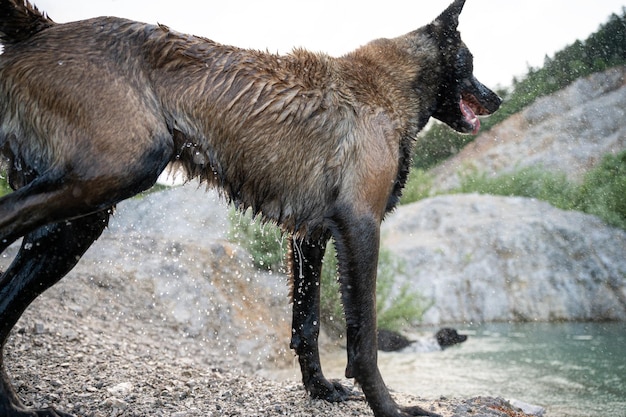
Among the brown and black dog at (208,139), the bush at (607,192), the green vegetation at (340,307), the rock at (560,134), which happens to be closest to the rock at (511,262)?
the bush at (607,192)

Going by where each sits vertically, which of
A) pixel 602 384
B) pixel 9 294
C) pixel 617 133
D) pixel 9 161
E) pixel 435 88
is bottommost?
pixel 602 384

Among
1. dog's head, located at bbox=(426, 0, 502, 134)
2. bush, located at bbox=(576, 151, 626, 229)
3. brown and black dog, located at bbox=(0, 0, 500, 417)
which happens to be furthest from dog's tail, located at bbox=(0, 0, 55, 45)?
bush, located at bbox=(576, 151, 626, 229)

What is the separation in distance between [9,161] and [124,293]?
440 cm

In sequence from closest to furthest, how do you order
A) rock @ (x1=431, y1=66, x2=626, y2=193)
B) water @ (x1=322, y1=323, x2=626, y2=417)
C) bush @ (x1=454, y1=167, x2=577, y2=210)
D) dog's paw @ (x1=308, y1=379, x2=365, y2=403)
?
dog's paw @ (x1=308, y1=379, x2=365, y2=403) < water @ (x1=322, y1=323, x2=626, y2=417) < bush @ (x1=454, y1=167, x2=577, y2=210) < rock @ (x1=431, y1=66, x2=626, y2=193)

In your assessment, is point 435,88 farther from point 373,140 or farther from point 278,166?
point 278,166

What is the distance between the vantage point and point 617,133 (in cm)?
2105

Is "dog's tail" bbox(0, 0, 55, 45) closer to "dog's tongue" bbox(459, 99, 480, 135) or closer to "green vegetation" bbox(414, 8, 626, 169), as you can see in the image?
"dog's tongue" bbox(459, 99, 480, 135)

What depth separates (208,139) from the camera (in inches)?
114

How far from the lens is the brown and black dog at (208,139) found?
260 cm

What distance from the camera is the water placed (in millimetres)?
5582

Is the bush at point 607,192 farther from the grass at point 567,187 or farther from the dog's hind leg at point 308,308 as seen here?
the dog's hind leg at point 308,308

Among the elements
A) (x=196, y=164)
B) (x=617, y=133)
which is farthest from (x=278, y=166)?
(x=617, y=133)

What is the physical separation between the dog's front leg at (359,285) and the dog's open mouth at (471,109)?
3.83 ft

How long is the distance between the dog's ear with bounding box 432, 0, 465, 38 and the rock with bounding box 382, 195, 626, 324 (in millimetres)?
7164
